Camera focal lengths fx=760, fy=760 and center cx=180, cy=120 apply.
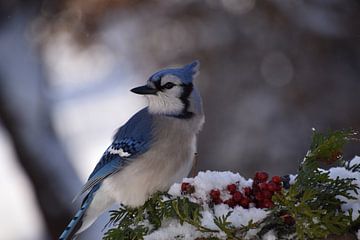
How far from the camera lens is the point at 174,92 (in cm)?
180

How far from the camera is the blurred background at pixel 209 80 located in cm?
319

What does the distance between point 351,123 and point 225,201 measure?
209cm

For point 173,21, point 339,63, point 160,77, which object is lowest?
point 339,63

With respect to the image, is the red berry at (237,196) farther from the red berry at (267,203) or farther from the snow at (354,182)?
the snow at (354,182)

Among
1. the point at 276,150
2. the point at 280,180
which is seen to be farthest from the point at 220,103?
the point at 280,180

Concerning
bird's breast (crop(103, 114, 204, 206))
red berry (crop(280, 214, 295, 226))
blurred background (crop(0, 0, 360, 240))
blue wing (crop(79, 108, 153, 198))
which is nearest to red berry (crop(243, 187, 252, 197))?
red berry (crop(280, 214, 295, 226))

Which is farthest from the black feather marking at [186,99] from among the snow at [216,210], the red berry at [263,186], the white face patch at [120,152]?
the red berry at [263,186]

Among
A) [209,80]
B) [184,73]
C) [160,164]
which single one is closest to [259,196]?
[160,164]

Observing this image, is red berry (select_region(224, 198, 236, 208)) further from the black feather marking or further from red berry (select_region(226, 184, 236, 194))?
the black feather marking

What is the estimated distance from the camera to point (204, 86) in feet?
10.6

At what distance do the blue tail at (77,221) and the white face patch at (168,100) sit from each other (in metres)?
0.24

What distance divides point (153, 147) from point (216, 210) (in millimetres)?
641

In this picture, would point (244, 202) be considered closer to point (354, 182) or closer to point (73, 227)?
point (354, 182)

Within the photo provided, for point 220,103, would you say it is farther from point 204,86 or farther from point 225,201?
point 225,201
